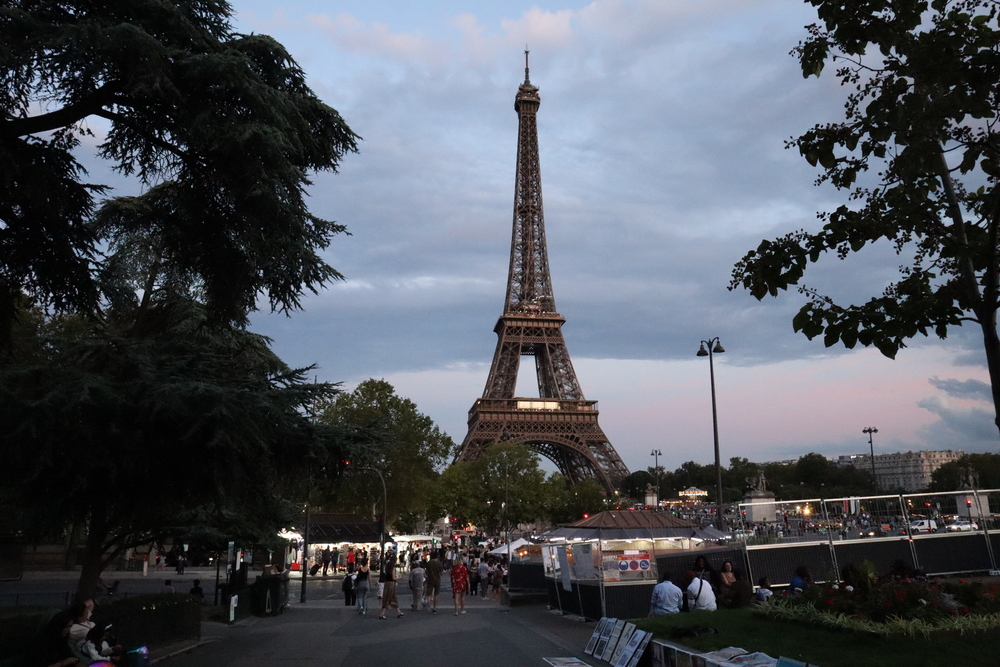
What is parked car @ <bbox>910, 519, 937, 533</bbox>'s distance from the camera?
64.9 ft

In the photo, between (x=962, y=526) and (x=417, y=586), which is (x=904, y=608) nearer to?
(x=962, y=526)

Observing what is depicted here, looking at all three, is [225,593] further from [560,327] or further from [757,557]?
[560,327]

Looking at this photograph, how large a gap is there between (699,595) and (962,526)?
9913mm

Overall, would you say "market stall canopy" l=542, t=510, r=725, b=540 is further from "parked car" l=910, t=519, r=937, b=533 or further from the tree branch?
the tree branch

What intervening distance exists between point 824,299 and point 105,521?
13.4 metres

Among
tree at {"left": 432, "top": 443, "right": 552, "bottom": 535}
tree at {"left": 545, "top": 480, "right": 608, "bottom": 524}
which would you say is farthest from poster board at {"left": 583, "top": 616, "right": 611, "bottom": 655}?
tree at {"left": 432, "top": 443, "right": 552, "bottom": 535}

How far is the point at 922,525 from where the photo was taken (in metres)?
19.9

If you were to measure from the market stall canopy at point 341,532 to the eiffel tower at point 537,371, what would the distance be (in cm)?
2870

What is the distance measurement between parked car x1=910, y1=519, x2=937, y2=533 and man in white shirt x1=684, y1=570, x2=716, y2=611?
806 cm

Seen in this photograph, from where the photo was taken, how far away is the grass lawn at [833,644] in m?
8.27

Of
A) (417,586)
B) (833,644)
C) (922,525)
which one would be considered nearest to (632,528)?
(922,525)

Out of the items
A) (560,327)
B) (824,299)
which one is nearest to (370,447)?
(824,299)

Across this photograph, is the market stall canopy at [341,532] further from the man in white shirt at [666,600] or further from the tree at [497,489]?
the man in white shirt at [666,600]

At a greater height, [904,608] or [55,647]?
[904,608]
